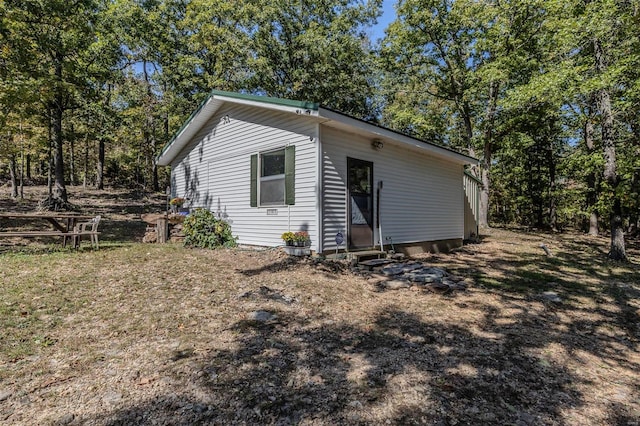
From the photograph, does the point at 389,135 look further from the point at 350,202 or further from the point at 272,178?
the point at 272,178

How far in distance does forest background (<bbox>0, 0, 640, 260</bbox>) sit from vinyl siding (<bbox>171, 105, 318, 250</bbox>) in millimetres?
4789

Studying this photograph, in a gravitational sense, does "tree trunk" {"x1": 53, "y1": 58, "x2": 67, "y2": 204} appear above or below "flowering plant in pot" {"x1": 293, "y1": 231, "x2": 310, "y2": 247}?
above

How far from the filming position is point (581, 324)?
435 centimetres

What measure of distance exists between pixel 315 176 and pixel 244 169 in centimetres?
271

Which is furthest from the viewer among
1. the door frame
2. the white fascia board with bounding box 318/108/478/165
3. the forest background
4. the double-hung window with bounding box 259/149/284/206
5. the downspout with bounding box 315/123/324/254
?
the forest background

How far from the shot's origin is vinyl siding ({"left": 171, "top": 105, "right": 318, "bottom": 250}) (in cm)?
709

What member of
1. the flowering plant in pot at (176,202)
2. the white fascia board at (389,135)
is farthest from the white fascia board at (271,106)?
the flowering plant in pot at (176,202)

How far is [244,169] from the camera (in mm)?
8750

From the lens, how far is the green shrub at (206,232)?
28.4 feet

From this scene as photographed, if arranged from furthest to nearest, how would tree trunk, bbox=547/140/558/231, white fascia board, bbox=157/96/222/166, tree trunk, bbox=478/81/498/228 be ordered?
tree trunk, bbox=547/140/558/231, tree trunk, bbox=478/81/498/228, white fascia board, bbox=157/96/222/166

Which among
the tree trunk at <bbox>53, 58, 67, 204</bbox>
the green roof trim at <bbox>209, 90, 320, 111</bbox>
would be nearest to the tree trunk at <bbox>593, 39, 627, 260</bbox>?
the green roof trim at <bbox>209, 90, 320, 111</bbox>

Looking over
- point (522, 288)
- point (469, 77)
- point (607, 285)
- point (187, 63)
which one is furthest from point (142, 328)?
point (187, 63)

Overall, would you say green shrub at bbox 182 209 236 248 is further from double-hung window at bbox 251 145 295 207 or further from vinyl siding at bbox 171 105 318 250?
double-hung window at bbox 251 145 295 207

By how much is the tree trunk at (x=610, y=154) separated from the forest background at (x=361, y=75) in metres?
0.03
